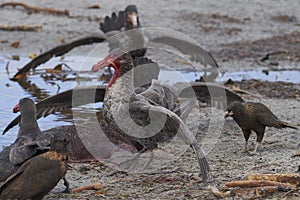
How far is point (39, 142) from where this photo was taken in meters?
5.78

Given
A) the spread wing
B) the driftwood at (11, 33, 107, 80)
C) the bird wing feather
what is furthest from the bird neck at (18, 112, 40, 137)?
the driftwood at (11, 33, 107, 80)

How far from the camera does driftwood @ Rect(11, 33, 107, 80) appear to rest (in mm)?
10812

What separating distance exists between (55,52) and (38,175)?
6.03 m

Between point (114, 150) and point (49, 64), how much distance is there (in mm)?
5307

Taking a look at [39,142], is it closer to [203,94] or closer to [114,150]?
[114,150]

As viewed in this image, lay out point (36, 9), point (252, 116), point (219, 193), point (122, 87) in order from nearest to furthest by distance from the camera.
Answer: point (219, 193)
point (122, 87)
point (252, 116)
point (36, 9)

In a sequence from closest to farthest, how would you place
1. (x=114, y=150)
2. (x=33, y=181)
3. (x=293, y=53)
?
(x=33, y=181), (x=114, y=150), (x=293, y=53)

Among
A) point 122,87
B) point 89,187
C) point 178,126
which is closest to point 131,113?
point 122,87

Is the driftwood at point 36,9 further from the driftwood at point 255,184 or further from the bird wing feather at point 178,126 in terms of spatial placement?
the driftwood at point 255,184

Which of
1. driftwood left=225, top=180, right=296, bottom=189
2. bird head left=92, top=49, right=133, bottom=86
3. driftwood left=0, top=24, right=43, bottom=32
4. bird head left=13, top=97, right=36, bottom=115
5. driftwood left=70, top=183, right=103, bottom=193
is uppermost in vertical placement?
bird head left=92, top=49, right=133, bottom=86

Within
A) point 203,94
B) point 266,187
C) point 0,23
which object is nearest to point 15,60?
point 0,23

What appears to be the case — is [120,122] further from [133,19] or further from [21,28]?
[21,28]

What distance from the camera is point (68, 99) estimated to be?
8125mm

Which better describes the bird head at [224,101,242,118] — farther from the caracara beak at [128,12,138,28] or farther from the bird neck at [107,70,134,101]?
the caracara beak at [128,12,138,28]
